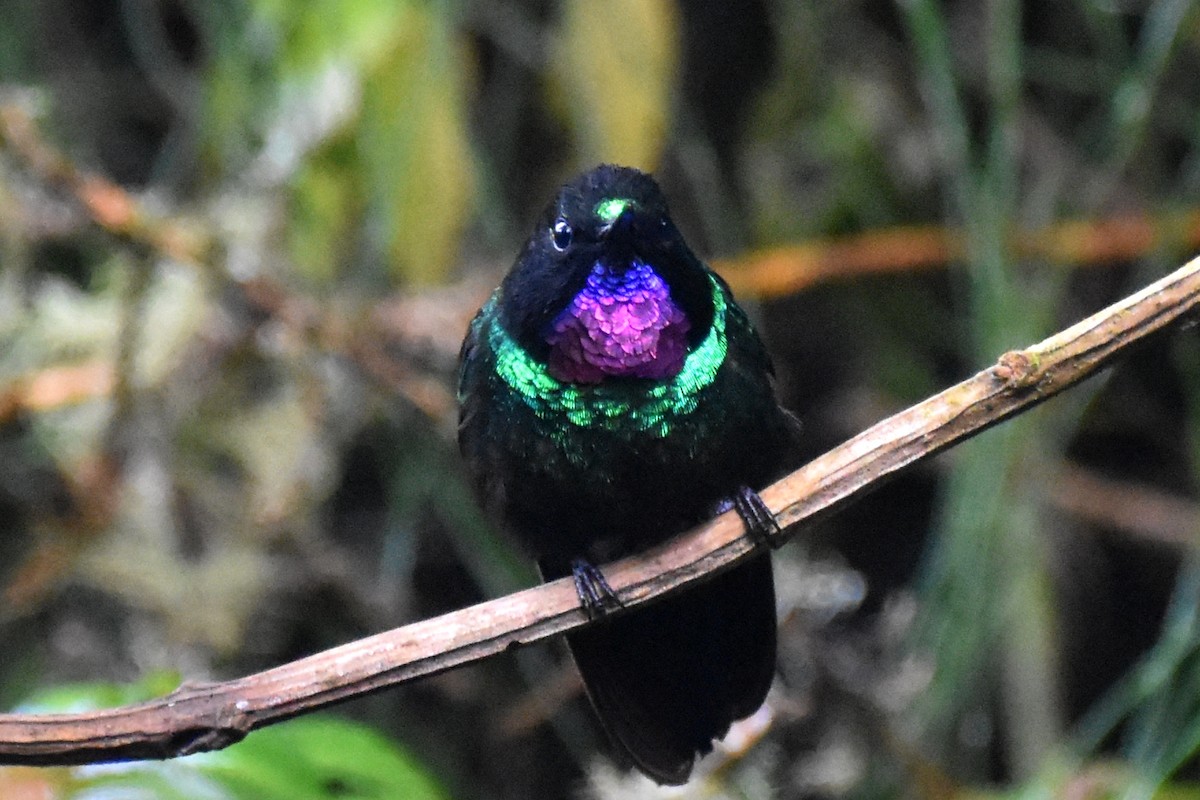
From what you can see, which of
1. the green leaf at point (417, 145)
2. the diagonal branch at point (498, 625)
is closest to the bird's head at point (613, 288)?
the diagonal branch at point (498, 625)

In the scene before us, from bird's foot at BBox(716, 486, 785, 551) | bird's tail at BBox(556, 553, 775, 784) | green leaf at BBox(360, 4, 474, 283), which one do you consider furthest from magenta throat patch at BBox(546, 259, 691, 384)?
green leaf at BBox(360, 4, 474, 283)

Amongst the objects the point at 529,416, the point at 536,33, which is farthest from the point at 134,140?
the point at 529,416

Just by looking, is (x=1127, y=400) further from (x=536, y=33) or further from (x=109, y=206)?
(x=109, y=206)

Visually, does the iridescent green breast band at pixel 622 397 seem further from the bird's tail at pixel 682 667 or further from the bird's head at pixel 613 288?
the bird's tail at pixel 682 667

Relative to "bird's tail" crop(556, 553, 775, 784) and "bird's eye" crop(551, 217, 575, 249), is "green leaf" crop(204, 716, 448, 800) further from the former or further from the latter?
"bird's eye" crop(551, 217, 575, 249)

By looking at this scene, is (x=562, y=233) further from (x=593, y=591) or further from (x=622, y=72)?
(x=622, y=72)

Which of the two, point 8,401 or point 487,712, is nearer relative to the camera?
point 8,401
